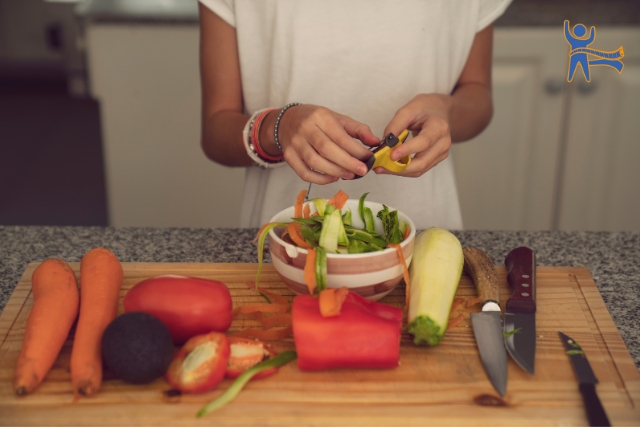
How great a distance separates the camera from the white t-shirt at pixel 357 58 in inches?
52.3

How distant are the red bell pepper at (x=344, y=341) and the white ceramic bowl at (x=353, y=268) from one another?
0.25 feet

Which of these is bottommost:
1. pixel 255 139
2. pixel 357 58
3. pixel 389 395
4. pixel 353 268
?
pixel 389 395

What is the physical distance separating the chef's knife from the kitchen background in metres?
1.51

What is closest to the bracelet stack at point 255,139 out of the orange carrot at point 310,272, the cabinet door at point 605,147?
the orange carrot at point 310,272

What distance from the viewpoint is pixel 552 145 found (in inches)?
89.0

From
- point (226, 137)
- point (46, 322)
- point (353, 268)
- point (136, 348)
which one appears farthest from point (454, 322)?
point (226, 137)

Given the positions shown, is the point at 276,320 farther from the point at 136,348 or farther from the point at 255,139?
the point at 255,139

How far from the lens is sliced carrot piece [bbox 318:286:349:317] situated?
0.77 metres

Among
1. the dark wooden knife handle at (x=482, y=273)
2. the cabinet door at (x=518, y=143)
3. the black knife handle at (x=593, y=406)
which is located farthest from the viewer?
the cabinet door at (x=518, y=143)

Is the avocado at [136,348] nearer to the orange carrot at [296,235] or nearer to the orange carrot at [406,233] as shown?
the orange carrot at [296,235]

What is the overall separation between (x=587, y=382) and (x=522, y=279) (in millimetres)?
218

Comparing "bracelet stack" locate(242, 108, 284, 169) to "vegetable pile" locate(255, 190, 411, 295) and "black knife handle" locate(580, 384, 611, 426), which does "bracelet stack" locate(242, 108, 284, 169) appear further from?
"black knife handle" locate(580, 384, 611, 426)

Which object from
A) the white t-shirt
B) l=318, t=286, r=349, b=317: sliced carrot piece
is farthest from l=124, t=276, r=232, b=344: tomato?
the white t-shirt

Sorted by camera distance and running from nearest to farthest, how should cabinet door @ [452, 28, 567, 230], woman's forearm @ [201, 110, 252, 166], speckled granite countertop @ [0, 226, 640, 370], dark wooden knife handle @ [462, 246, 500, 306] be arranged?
dark wooden knife handle @ [462, 246, 500, 306], speckled granite countertop @ [0, 226, 640, 370], woman's forearm @ [201, 110, 252, 166], cabinet door @ [452, 28, 567, 230]
